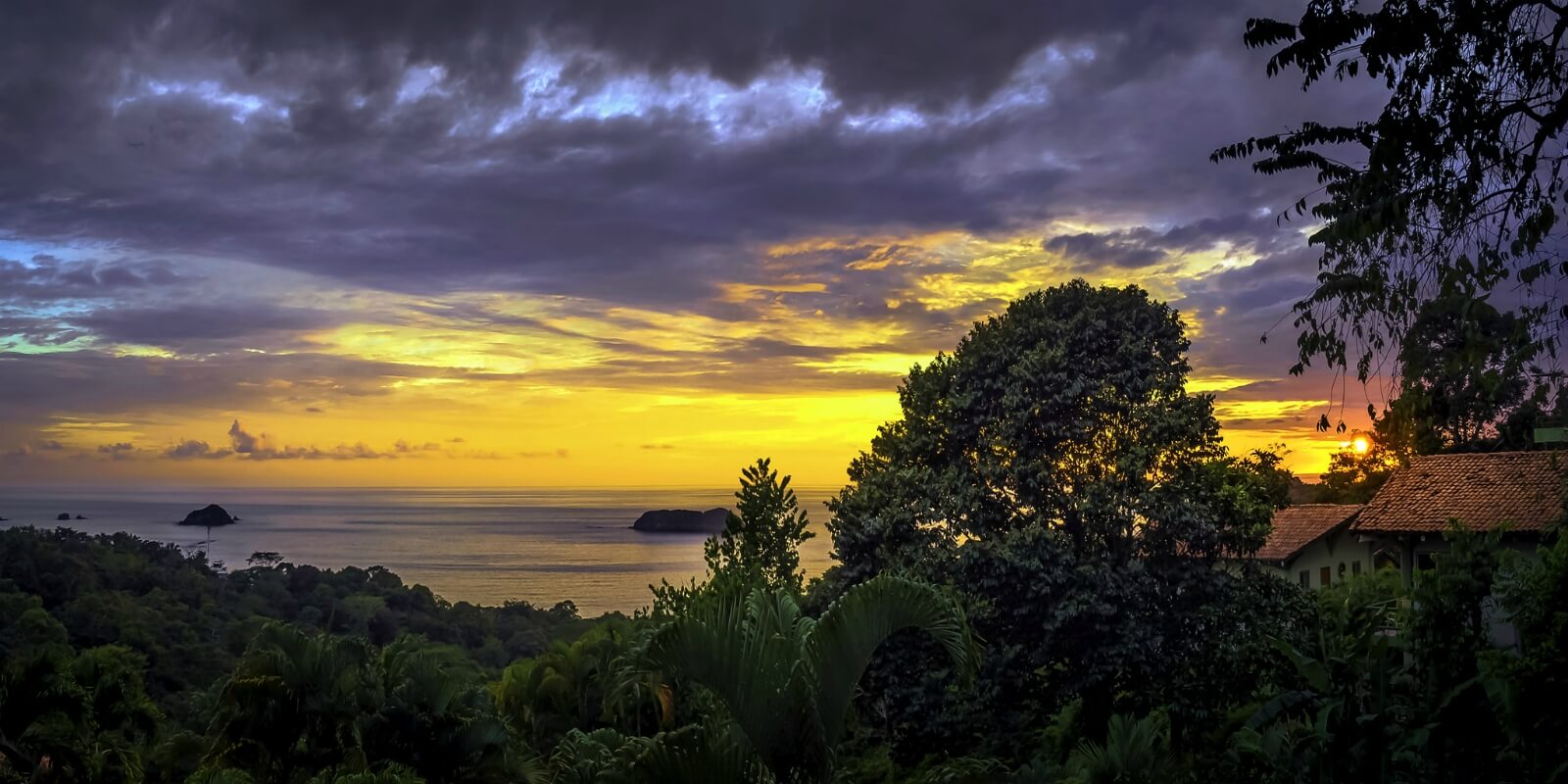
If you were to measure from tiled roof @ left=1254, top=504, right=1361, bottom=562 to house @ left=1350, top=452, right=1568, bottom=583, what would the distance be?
9.18 metres

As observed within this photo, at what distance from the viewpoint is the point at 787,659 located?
594 cm

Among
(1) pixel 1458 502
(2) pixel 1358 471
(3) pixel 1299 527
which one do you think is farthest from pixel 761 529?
(2) pixel 1358 471

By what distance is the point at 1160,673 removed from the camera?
53.9 ft

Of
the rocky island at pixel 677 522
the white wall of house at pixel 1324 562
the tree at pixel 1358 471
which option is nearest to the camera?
the white wall of house at pixel 1324 562

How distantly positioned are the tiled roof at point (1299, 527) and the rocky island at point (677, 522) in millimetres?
99908

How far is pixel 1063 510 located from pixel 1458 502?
9.36 meters

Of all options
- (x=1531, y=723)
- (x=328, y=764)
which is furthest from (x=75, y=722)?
(x=1531, y=723)

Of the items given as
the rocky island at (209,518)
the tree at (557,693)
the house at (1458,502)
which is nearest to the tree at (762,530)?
the tree at (557,693)

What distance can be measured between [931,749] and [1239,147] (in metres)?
12.0

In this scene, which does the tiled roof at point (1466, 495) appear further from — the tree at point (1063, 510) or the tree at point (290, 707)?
the tree at point (290, 707)

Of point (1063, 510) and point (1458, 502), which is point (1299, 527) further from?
point (1063, 510)

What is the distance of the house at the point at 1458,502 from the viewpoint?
1942cm

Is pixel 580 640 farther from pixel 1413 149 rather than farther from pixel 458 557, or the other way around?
pixel 458 557

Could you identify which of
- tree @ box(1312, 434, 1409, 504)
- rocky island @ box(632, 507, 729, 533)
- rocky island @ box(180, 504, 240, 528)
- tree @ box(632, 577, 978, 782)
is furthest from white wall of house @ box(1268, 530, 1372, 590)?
rocky island @ box(180, 504, 240, 528)
